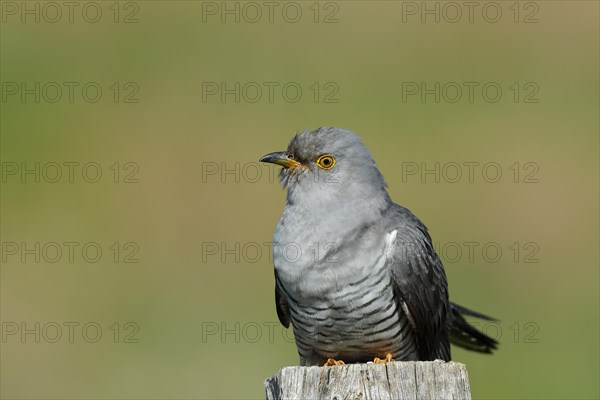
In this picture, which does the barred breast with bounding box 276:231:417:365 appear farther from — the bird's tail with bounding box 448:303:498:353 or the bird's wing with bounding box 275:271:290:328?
the bird's tail with bounding box 448:303:498:353

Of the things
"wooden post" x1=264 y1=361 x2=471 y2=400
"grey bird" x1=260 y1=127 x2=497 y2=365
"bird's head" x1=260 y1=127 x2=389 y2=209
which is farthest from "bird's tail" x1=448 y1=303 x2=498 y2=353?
"wooden post" x1=264 y1=361 x2=471 y2=400

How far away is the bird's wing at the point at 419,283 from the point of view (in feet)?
19.2

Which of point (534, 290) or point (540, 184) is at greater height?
point (540, 184)

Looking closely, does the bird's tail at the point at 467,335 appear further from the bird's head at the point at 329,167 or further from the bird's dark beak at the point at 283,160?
the bird's dark beak at the point at 283,160

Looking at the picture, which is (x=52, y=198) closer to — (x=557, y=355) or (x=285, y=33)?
(x=285, y=33)

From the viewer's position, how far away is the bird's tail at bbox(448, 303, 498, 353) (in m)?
7.25

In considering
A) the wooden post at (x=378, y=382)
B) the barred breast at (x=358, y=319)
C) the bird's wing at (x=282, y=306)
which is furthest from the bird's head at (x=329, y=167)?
the wooden post at (x=378, y=382)

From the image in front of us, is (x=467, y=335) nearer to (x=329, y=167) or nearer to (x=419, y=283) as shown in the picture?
(x=419, y=283)

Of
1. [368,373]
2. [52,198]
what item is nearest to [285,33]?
[52,198]

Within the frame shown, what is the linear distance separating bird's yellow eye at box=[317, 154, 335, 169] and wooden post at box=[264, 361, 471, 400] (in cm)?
204

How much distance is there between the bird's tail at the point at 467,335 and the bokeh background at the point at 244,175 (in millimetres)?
2364

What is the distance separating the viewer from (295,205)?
19.8ft

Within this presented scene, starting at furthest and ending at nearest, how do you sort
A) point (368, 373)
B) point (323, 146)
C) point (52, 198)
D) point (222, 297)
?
point (52, 198), point (222, 297), point (323, 146), point (368, 373)

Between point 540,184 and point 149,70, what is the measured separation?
6568 mm
